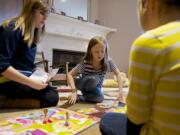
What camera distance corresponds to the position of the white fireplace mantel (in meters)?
3.13

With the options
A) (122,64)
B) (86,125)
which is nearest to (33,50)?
(86,125)

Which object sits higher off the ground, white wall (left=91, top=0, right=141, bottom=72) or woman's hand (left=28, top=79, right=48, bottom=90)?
white wall (left=91, top=0, right=141, bottom=72)

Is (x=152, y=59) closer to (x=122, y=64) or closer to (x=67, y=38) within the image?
(x=67, y=38)

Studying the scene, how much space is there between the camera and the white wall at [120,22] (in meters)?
4.05

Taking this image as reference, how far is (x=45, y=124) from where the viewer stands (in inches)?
43.6

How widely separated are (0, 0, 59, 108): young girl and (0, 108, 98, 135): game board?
227mm

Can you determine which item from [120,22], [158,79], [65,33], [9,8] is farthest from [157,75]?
[120,22]

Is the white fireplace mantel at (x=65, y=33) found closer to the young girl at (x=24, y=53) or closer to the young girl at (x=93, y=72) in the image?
the young girl at (x=93, y=72)

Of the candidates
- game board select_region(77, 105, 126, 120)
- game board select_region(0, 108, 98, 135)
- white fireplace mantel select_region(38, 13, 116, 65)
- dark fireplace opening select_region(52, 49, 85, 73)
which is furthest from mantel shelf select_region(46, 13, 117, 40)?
game board select_region(0, 108, 98, 135)

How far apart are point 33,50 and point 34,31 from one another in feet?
0.44

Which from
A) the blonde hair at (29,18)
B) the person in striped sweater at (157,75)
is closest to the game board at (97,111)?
the blonde hair at (29,18)

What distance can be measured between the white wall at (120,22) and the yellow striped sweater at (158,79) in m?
3.67

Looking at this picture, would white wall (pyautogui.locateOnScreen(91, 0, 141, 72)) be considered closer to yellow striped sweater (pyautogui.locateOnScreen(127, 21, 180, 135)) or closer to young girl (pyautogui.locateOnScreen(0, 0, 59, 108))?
young girl (pyautogui.locateOnScreen(0, 0, 59, 108))

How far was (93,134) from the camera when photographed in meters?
1.02
